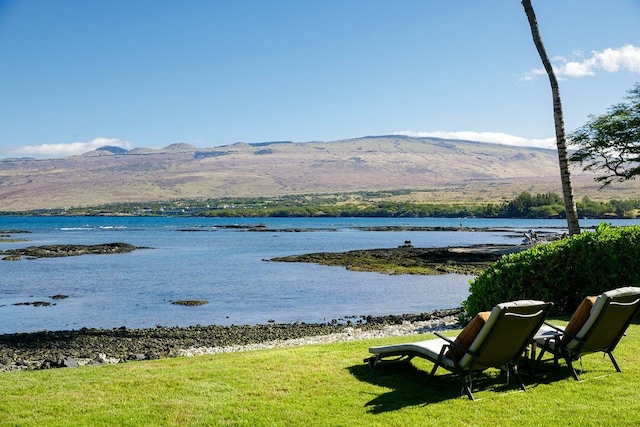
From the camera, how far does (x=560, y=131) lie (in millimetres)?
18844

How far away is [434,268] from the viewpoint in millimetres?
42031

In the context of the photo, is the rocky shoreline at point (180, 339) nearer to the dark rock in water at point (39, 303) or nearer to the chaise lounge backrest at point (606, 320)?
the chaise lounge backrest at point (606, 320)

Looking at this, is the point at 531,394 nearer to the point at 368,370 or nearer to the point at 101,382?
the point at 368,370

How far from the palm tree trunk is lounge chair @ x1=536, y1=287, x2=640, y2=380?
9.40 m

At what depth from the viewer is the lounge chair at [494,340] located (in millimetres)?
7816

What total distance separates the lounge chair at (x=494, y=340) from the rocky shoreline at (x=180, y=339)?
770 cm

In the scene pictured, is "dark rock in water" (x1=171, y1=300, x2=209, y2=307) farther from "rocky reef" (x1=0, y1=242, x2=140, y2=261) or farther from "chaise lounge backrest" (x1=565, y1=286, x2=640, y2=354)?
"rocky reef" (x1=0, y1=242, x2=140, y2=261)

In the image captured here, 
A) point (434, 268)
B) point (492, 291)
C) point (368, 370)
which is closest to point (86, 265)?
point (434, 268)

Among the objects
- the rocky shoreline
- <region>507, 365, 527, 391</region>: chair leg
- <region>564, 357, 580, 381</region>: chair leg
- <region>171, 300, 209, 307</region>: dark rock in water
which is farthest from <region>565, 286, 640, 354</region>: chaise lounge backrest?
<region>171, 300, 209, 307</region>: dark rock in water

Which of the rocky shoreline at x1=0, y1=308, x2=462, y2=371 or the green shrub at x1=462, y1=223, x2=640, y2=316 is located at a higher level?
the green shrub at x1=462, y1=223, x2=640, y2=316

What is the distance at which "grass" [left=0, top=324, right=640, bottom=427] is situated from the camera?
7.46 metres

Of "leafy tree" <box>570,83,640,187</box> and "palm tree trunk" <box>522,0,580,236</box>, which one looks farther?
"leafy tree" <box>570,83,640,187</box>

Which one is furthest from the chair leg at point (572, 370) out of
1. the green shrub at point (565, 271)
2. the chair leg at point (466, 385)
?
the green shrub at point (565, 271)

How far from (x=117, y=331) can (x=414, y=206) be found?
514 feet
